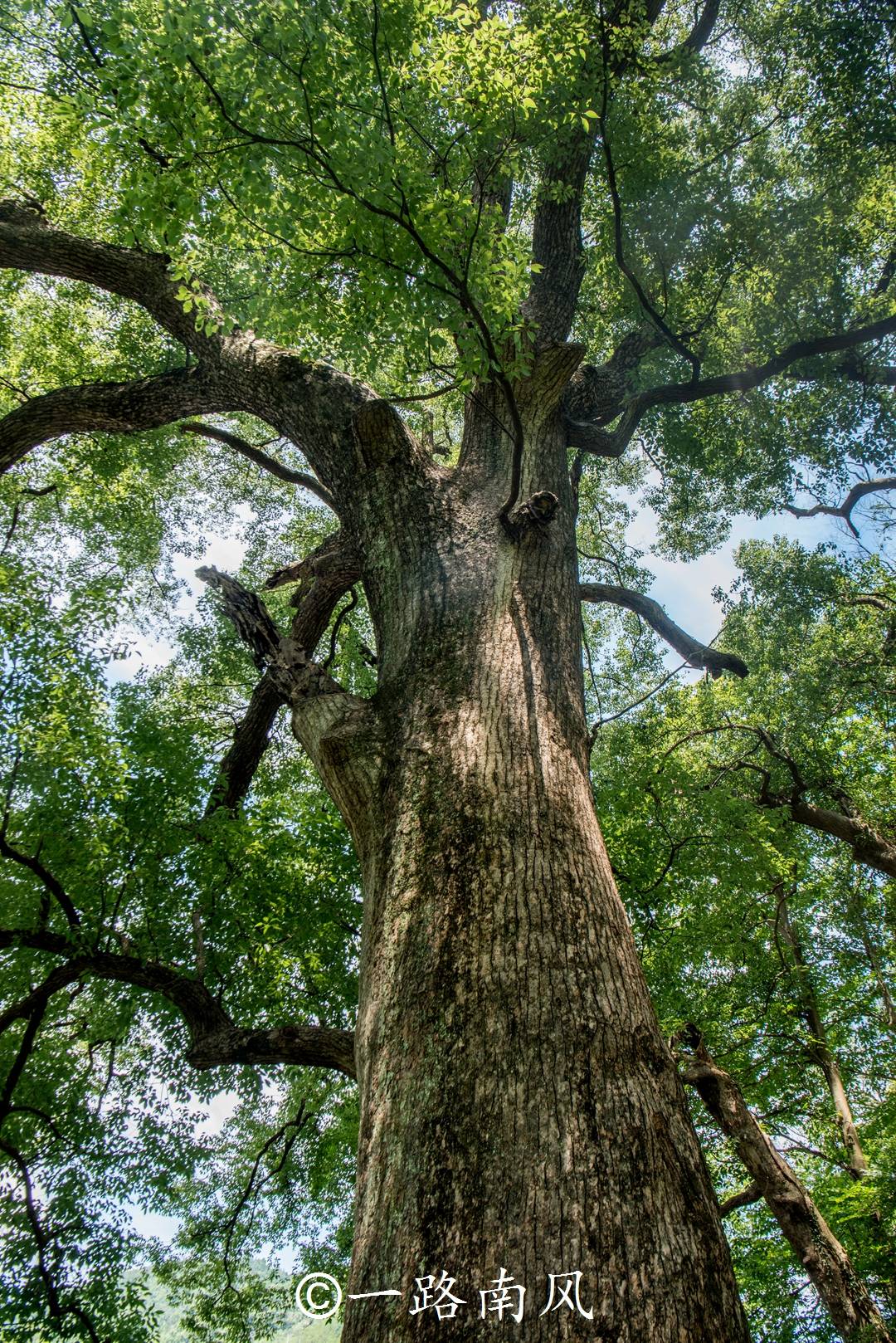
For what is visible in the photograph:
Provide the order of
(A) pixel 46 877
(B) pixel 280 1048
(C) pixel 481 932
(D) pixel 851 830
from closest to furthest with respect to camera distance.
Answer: (C) pixel 481 932 < (B) pixel 280 1048 < (A) pixel 46 877 < (D) pixel 851 830

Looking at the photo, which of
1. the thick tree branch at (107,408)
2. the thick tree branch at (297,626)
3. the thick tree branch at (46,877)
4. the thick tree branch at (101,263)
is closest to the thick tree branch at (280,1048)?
the thick tree branch at (46,877)

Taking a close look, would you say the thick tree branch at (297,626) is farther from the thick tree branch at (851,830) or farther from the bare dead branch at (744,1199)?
the thick tree branch at (851,830)

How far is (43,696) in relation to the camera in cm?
572

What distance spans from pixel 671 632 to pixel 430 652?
5.01 meters

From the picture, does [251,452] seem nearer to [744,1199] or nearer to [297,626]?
[297,626]

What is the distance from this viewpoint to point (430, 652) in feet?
11.0

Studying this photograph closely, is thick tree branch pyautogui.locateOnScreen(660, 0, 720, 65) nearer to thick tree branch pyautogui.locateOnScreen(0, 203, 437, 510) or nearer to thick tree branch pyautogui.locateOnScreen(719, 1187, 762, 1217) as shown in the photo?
thick tree branch pyautogui.locateOnScreen(0, 203, 437, 510)

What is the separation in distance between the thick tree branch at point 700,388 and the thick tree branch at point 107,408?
3.07m

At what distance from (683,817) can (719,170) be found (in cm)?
776

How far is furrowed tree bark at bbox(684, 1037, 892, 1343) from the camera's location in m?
2.90

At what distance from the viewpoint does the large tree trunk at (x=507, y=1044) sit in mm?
1611

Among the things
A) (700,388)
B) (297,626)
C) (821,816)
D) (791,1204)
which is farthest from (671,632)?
(791,1204)

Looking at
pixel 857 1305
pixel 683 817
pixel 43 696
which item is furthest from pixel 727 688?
pixel 43 696

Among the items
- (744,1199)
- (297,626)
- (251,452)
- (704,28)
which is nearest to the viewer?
(744,1199)
